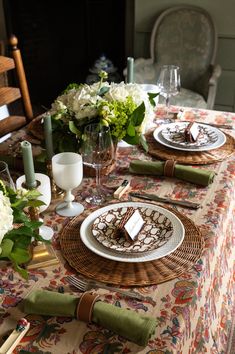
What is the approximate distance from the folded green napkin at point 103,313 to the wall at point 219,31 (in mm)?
2519

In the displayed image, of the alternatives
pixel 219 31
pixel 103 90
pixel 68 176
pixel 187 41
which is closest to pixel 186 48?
pixel 187 41

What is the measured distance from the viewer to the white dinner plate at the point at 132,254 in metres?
0.94

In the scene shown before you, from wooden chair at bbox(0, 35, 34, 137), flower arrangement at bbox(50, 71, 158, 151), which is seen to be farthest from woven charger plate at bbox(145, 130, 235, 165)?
wooden chair at bbox(0, 35, 34, 137)

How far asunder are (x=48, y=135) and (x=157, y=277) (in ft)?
1.76

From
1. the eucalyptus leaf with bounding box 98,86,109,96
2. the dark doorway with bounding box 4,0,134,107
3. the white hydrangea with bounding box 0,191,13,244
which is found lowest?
the dark doorway with bounding box 4,0,134,107

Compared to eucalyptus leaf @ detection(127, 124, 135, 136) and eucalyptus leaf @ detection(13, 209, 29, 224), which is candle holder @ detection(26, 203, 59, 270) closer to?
eucalyptus leaf @ detection(13, 209, 29, 224)

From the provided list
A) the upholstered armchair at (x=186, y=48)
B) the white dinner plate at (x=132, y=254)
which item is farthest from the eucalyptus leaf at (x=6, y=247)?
the upholstered armchair at (x=186, y=48)

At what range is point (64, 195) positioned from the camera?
1.21m

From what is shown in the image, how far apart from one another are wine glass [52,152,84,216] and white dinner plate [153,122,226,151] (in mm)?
440

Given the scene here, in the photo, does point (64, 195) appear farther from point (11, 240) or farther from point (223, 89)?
point (223, 89)

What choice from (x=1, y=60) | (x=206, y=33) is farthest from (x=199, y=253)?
(x=206, y=33)

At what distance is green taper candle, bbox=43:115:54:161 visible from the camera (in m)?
1.19

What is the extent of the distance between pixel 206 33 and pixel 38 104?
1839 mm

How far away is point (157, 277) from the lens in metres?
0.89
